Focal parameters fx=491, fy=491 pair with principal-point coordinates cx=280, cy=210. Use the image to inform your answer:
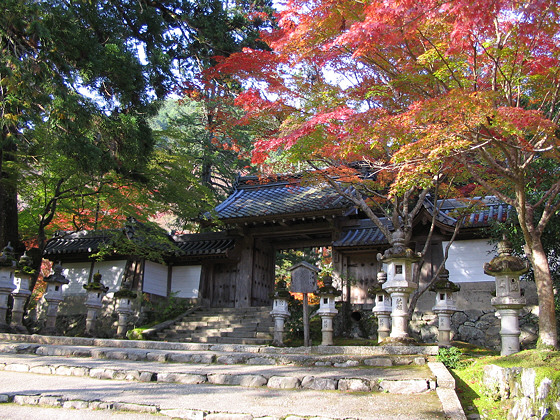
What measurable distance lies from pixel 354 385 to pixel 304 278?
540 centimetres

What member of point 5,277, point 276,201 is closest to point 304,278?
point 276,201

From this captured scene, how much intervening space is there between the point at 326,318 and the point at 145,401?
667cm

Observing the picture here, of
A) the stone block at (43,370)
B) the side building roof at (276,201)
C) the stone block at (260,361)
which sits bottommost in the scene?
the stone block at (43,370)

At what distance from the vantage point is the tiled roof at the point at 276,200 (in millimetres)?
16417

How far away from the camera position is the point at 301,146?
34.4ft

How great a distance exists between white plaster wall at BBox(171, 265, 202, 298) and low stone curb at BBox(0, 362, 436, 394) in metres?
10.2

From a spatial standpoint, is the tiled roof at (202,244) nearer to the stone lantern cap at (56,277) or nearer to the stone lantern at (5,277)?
the stone lantern cap at (56,277)

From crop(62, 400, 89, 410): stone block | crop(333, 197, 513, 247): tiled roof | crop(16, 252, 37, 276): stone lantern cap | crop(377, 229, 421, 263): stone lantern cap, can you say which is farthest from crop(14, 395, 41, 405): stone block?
crop(333, 197, 513, 247): tiled roof

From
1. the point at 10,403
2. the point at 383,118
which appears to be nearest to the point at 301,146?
the point at 383,118

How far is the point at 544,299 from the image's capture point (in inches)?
296

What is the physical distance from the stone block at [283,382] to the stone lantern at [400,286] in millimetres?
2993

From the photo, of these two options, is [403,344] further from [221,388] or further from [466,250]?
[466,250]

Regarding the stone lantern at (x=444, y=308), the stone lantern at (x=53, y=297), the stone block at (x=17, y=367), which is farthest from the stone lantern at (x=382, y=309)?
the stone lantern at (x=53, y=297)

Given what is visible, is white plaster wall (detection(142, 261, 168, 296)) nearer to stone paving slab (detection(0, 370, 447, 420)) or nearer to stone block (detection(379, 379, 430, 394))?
stone paving slab (detection(0, 370, 447, 420))
